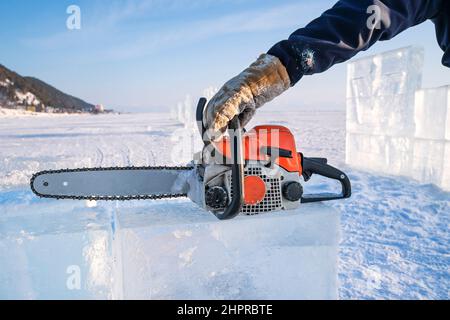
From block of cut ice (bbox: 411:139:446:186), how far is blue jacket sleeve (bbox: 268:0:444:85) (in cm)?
381

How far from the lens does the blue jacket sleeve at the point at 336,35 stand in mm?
1617

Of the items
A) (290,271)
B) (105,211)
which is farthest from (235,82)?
(105,211)

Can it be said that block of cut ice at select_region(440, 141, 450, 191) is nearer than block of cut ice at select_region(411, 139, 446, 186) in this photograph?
Yes

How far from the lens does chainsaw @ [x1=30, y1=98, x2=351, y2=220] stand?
1.57 meters

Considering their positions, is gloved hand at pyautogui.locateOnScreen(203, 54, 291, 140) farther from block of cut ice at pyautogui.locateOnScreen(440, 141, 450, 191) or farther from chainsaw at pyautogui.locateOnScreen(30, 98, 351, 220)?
block of cut ice at pyautogui.locateOnScreen(440, 141, 450, 191)

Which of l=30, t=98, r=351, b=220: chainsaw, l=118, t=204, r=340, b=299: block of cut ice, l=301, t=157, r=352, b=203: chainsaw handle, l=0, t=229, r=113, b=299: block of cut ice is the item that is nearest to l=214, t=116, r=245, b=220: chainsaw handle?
l=30, t=98, r=351, b=220: chainsaw

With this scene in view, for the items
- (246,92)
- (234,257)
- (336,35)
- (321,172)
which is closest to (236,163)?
(246,92)

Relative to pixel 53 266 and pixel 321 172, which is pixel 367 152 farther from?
pixel 53 266

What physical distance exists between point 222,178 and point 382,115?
5.17 meters

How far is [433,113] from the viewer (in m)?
5.02

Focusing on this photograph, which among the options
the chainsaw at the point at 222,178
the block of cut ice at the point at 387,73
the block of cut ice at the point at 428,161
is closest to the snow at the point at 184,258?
the chainsaw at the point at 222,178

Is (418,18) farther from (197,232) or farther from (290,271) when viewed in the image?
(197,232)

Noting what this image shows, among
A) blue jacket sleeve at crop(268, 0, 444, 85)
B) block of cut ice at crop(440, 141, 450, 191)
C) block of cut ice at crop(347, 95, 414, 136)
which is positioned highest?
blue jacket sleeve at crop(268, 0, 444, 85)

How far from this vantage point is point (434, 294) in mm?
2299
